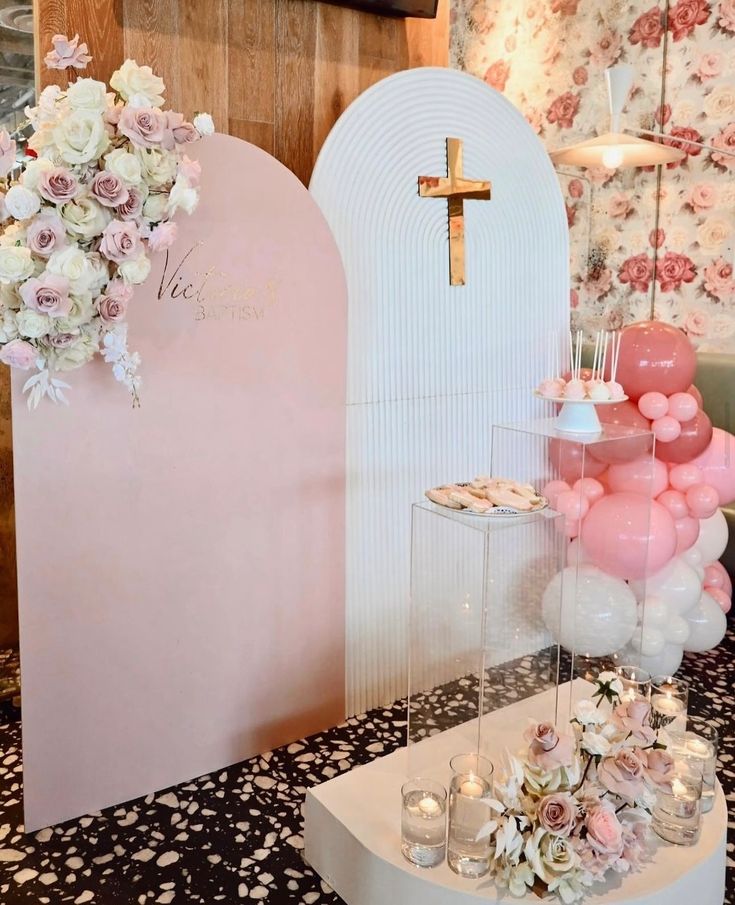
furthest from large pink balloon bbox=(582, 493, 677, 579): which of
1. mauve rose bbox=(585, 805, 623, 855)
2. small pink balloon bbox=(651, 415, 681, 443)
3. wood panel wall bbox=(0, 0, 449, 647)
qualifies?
wood panel wall bbox=(0, 0, 449, 647)

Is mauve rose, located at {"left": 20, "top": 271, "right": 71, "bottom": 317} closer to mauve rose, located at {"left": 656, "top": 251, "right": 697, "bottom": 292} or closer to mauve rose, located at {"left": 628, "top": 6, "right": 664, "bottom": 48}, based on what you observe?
mauve rose, located at {"left": 656, "top": 251, "right": 697, "bottom": 292}

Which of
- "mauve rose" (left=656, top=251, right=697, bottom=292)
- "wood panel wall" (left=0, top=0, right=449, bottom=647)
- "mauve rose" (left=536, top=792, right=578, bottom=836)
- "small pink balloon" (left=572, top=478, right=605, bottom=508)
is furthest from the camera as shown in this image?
"mauve rose" (left=656, top=251, right=697, bottom=292)

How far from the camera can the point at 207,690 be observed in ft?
7.26

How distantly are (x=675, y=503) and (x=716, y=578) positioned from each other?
1.96 ft

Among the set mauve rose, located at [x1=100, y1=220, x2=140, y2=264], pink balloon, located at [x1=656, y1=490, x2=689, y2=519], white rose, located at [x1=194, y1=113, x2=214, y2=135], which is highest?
white rose, located at [x1=194, y1=113, x2=214, y2=135]

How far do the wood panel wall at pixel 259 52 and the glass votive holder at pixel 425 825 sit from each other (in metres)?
1.15

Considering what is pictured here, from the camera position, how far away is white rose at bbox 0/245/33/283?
64.5 inches

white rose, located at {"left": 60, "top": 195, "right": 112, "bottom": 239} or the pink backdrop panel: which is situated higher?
white rose, located at {"left": 60, "top": 195, "right": 112, "bottom": 239}

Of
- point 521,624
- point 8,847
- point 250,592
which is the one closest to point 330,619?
point 250,592

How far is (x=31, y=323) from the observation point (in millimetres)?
1681

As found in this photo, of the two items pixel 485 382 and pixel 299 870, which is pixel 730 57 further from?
pixel 299 870

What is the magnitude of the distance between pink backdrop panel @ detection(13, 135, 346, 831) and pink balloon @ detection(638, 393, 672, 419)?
1.02m

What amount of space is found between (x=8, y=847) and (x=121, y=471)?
905 millimetres

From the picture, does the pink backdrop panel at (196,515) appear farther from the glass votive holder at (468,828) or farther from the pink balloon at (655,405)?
the pink balloon at (655,405)
